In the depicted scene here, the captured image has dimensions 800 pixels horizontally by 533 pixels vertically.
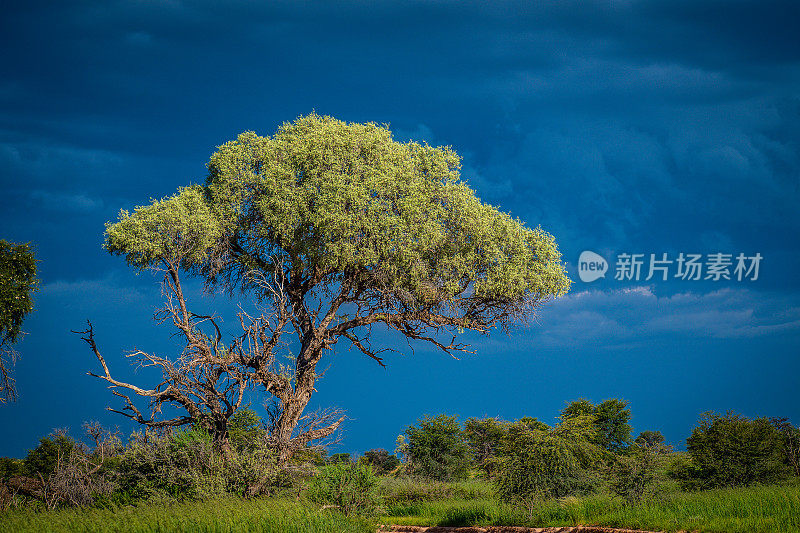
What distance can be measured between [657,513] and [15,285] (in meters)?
24.7

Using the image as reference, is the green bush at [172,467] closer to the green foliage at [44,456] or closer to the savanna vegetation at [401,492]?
the savanna vegetation at [401,492]

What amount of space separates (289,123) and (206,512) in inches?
647

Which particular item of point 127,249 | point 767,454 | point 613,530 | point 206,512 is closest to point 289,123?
point 127,249

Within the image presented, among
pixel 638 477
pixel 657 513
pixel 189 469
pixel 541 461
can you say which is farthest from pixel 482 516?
pixel 189 469

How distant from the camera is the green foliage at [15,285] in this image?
2583 cm

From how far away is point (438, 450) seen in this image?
121 feet

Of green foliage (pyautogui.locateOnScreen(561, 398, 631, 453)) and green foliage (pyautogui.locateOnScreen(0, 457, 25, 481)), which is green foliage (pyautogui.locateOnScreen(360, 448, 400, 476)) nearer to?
green foliage (pyautogui.locateOnScreen(561, 398, 631, 453))

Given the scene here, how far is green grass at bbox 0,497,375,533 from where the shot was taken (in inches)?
618

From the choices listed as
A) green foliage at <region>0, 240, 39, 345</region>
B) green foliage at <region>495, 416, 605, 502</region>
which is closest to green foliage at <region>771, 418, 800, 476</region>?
green foliage at <region>495, 416, 605, 502</region>

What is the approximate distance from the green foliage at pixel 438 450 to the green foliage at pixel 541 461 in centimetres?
1319

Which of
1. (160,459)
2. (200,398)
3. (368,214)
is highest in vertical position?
(368,214)

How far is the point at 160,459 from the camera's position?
21.7m

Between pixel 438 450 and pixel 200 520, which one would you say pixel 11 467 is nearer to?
pixel 438 450

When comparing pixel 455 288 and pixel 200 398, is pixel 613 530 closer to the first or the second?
pixel 455 288
